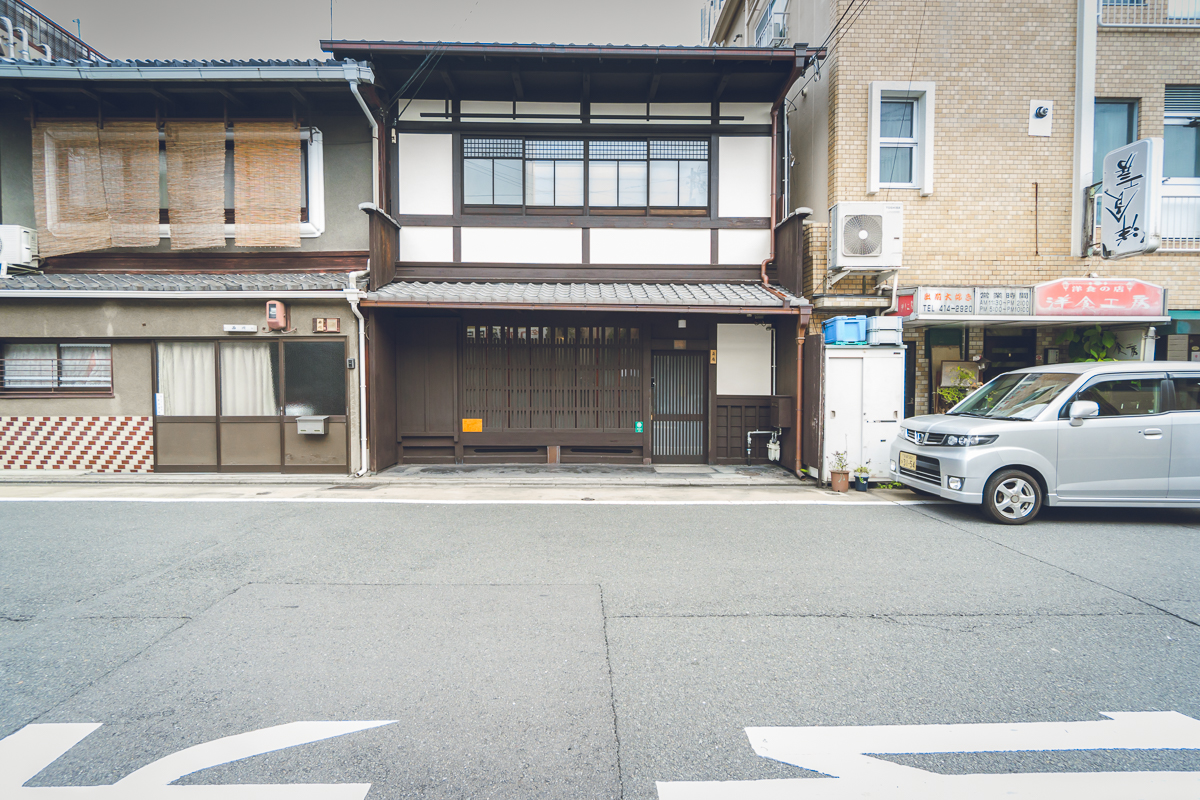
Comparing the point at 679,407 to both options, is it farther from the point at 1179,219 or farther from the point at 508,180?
the point at 1179,219

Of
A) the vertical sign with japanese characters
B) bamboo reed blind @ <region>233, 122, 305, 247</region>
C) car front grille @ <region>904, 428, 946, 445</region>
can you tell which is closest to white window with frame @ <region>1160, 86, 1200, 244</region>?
the vertical sign with japanese characters

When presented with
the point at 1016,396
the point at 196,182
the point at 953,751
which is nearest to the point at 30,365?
the point at 196,182

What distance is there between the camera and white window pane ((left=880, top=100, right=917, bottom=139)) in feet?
31.3

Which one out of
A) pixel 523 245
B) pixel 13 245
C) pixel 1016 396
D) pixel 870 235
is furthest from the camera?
pixel 523 245

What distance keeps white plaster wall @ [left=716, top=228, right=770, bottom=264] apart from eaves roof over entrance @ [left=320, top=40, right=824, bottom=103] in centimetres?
252

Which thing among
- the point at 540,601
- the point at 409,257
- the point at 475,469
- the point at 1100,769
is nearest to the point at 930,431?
the point at 1100,769

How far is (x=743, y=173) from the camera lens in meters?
10.2

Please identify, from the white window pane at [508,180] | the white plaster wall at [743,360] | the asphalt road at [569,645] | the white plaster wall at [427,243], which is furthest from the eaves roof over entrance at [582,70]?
the asphalt road at [569,645]

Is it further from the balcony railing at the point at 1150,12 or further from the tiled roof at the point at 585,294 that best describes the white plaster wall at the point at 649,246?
the balcony railing at the point at 1150,12

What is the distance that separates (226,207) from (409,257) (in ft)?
11.5

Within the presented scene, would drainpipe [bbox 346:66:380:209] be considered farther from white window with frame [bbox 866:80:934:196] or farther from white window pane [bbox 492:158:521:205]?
white window with frame [bbox 866:80:934:196]

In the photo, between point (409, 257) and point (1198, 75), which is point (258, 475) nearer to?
point (409, 257)

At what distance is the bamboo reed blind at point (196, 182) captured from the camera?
962 centimetres

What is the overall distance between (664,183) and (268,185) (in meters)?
7.46
